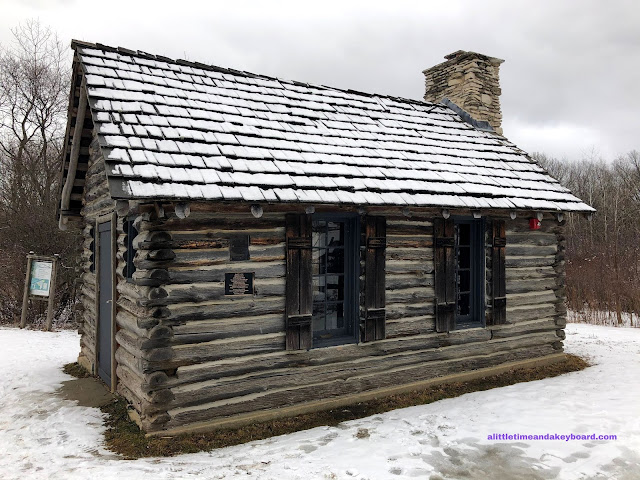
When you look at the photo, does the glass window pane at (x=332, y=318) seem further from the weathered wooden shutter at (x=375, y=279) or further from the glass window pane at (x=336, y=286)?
the weathered wooden shutter at (x=375, y=279)

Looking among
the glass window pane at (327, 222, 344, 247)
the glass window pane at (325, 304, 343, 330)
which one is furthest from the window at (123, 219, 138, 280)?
the glass window pane at (325, 304, 343, 330)

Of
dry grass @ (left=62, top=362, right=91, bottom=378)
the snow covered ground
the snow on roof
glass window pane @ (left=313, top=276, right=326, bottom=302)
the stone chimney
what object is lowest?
the snow covered ground

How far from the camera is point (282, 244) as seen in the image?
19.9ft

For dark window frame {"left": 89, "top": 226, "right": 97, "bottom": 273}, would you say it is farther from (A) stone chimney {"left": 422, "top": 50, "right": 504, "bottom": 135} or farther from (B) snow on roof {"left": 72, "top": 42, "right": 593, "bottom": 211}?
(A) stone chimney {"left": 422, "top": 50, "right": 504, "bottom": 135}

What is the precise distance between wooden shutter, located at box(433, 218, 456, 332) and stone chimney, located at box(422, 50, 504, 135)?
191 inches

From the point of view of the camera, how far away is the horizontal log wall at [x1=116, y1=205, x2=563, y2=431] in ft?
17.4

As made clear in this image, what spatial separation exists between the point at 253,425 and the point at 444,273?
3.60m

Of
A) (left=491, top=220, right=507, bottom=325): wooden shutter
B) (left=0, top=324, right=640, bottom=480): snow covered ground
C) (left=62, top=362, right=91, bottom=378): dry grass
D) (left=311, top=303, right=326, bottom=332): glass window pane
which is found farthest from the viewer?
(left=62, top=362, right=91, bottom=378): dry grass

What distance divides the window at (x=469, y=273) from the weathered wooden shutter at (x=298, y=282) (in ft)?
9.43

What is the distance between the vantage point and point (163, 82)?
7.20 m

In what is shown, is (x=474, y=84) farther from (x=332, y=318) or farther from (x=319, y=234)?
(x=332, y=318)

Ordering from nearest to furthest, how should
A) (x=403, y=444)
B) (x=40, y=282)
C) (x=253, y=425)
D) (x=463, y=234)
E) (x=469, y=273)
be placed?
(x=403, y=444) → (x=253, y=425) → (x=469, y=273) → (x=463, y=234) → (x=40, y=282)

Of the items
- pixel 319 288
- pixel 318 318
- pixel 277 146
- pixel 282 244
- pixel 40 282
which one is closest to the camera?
pixel 282 244

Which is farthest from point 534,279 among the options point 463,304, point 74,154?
point 74,154
